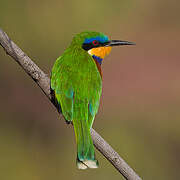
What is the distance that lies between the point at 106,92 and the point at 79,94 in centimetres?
350

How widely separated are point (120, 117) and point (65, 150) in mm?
1029

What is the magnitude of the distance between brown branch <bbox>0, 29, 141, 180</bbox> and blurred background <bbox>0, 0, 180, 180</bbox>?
2.10m

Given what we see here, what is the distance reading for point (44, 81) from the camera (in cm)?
190

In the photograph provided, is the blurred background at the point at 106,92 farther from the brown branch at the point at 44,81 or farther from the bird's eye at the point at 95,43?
the brown branch at the point at 44,81

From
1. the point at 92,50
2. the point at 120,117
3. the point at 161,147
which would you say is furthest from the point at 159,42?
the point at 92,50

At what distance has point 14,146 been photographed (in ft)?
13.6

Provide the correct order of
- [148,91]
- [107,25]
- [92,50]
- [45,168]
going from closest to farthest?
1. [92,50]
2. [45,168]
3. [148,91]
4. [107,25]

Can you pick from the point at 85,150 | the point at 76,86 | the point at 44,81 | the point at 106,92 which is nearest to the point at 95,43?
the point at 76,86

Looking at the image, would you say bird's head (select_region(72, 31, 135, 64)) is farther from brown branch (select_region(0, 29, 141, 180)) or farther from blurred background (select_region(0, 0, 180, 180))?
blurred background (select_region(0, 0, 180, 180))

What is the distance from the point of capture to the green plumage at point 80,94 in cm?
183

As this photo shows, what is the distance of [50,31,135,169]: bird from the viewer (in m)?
1.82

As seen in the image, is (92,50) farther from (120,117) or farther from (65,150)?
(120,117)

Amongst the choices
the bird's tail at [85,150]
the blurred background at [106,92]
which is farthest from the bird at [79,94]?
the blurred background at [106,92]

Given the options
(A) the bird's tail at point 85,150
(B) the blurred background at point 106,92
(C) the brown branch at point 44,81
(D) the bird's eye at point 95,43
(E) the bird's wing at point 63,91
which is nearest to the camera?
(C) the brown branch at point 44,81
